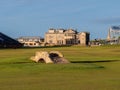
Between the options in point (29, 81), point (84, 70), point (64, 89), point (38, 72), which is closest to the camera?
point (64, 89)

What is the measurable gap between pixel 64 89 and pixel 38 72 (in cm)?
896

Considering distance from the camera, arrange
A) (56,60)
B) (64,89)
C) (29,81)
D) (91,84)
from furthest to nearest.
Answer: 1. (56,60)
2. (29,81)
3. (91,84)
4. (64,89)

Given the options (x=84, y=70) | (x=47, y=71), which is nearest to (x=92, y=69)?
(x=84, y=70)

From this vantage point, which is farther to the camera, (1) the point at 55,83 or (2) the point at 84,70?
(2) the point at 84,70

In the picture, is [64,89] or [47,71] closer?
[64,89]

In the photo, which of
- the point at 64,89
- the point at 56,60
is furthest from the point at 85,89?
the point at 56,60

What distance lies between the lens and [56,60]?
120ft

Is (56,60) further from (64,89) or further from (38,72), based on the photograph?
(64,89)

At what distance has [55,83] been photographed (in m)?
20.5

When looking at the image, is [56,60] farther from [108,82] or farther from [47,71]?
[108,82]

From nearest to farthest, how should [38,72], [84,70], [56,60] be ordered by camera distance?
[38,72] < [84,70] < [56,60]

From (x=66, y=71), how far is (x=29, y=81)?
6783mm

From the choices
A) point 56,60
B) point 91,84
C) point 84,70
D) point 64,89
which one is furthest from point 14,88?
point 56,60

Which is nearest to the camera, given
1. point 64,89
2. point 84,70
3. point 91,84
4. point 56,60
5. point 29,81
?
point 64,89
